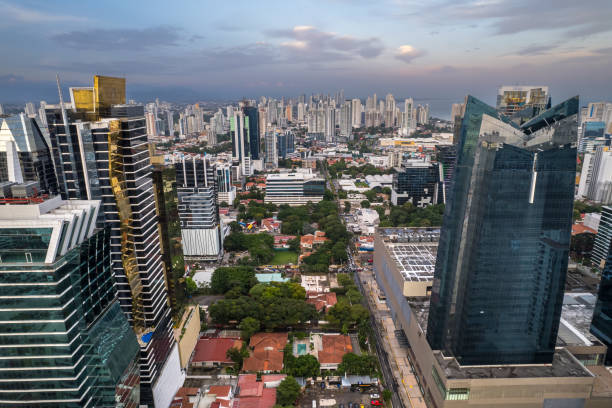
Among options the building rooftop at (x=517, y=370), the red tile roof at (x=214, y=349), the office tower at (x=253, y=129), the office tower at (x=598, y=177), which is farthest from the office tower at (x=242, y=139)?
the building rooftop at (x=517, y=370)

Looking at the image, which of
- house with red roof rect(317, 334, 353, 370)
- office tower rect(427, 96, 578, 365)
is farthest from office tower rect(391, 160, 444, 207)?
office tower rect(427, 96, 578, 365)

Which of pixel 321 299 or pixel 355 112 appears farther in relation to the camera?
pixel 355 112

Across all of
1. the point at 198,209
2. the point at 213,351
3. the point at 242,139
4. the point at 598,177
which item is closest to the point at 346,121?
the point at 242,139

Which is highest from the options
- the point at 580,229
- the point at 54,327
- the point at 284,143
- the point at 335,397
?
the point at 284,143

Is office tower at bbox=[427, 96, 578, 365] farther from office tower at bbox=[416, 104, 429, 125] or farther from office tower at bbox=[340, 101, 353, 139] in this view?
office tower at bbox=[416, 104, 429, 125]

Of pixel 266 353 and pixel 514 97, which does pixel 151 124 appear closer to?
pixel 266 353

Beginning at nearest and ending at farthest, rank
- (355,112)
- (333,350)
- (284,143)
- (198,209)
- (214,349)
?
(333,350) → (214,349) → (198,209) → (284,143) → (355,112)
